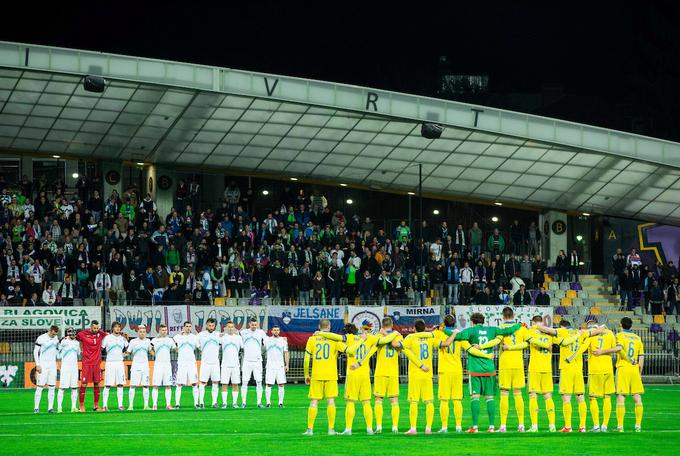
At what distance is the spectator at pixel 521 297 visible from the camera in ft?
144

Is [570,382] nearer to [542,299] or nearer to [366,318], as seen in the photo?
[366,318]

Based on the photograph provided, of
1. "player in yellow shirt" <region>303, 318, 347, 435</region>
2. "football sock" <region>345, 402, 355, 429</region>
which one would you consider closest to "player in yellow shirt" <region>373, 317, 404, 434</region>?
"football sock" <region>345, 402, 355, 429</region>

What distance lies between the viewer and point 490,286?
4578cm

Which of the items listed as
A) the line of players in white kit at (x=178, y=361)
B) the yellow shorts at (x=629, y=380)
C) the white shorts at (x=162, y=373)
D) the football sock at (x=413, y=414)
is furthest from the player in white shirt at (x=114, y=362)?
the yellow shorts at (x=629, y=380)

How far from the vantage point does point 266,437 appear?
2125 centimetres

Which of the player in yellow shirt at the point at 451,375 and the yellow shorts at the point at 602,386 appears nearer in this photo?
the player in yellow shirt at the point at 451,375

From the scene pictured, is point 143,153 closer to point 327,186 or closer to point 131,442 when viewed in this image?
point 327,186

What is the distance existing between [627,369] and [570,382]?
3.64ft

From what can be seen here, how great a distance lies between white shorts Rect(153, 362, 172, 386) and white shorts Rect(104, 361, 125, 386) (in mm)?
903

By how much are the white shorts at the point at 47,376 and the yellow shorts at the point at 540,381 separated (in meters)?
12.3

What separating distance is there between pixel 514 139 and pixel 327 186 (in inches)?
438

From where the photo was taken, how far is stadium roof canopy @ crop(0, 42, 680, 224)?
42.2 m

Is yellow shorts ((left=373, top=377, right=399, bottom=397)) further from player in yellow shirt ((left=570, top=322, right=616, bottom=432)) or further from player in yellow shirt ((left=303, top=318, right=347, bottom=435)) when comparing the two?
player in yellow shirt ((left=570, top=322, right=616, bottom=432))

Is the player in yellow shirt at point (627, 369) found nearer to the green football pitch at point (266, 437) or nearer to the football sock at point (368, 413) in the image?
the green football pitch at point (266, 437)
